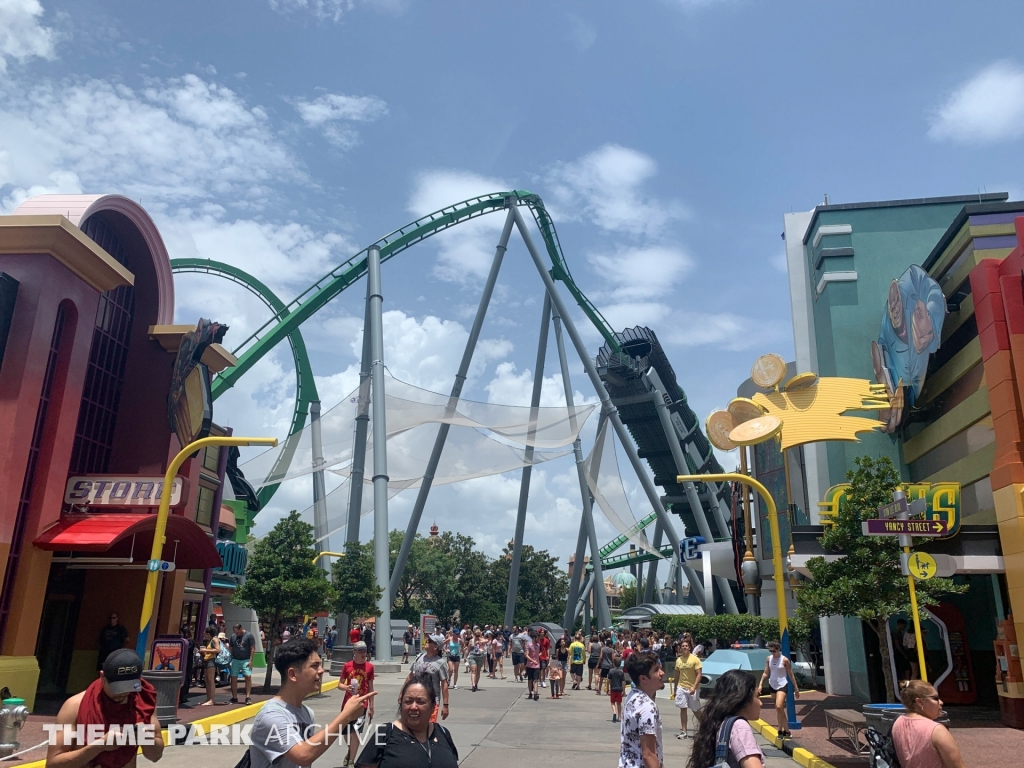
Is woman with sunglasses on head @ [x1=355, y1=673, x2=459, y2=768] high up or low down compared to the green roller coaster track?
down

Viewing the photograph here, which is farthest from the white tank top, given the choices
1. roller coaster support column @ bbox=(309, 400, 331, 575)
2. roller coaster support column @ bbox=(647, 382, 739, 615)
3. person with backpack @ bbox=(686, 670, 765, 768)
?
roller coaster support column @ bbox=(647, 382, 739, 615)

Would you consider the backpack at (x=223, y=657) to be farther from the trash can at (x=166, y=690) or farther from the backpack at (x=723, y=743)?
the backpack at (x=723, y=743)

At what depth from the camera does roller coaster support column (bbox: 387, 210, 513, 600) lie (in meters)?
30.0

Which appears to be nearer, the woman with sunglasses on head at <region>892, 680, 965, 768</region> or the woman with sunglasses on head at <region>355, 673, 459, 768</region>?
the woman with sunglasses on head at <region>355, 673, 459, 768</region>

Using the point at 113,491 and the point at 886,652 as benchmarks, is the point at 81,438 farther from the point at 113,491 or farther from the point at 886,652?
the point at 886,652

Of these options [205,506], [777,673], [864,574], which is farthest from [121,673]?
[205,506]

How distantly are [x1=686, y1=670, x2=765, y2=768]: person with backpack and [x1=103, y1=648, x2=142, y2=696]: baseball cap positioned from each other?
3166 millimetres

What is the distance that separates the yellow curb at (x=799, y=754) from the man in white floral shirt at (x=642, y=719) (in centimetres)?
582

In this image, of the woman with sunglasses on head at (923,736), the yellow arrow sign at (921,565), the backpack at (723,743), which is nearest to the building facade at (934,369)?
the yellow arrow sign at (921,565)

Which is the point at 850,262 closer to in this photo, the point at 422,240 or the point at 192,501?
the point at 422,240

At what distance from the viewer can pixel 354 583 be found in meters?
26.7

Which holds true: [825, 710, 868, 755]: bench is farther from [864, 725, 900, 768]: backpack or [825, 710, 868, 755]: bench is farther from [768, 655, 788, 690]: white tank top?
[864, 725, 900, 768]: backpack

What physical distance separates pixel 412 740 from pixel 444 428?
83.8 ft

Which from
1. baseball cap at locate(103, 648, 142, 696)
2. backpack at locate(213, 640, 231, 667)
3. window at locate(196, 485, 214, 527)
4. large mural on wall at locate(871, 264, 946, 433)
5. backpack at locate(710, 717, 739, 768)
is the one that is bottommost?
backpack at locate(213, 640, 231, 667)
